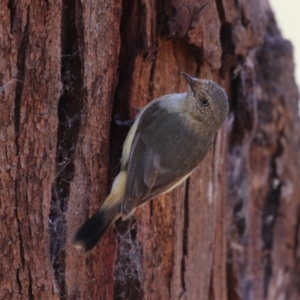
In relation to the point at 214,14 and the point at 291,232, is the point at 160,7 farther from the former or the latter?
the point at 291,232

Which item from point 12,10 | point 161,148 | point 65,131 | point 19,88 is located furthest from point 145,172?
point 12,10

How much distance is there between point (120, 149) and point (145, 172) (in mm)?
171

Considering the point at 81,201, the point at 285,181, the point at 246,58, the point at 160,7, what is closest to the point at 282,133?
the point at 285,181

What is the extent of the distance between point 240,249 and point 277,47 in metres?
1.26

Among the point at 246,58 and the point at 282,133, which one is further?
the point at 282,133

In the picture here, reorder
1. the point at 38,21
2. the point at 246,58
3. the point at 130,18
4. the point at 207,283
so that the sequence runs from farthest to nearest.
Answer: the point at 246,58 < the point at 207,283 < the point at 130,18 < the point at 38,21

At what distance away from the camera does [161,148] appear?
10.2 ft

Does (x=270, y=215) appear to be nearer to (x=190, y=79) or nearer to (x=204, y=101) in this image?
(x=204, y=101)

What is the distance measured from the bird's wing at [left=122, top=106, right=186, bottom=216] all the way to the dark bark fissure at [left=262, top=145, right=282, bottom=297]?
117 cm

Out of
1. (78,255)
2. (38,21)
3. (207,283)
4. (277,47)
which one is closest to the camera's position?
(38,21)

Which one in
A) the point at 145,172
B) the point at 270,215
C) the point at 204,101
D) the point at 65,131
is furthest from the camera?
the point at 270,215

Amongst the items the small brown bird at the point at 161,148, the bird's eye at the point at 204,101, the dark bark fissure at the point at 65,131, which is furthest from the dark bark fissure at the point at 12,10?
the bird's eye at the point at 204,101

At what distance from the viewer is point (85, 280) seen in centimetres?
277

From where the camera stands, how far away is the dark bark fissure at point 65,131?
2.66 m
